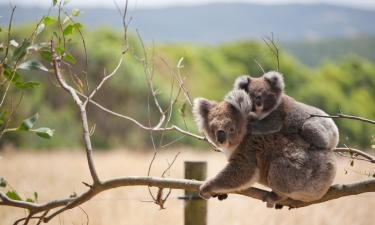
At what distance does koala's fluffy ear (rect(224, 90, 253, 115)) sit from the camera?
2662mm

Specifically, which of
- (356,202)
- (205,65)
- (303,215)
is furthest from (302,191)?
(205,65)

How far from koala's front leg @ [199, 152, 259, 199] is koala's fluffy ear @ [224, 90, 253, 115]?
234mm

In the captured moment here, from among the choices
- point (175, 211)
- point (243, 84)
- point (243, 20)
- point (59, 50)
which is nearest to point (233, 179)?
point (243, 84)

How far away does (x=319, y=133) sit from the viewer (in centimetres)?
264

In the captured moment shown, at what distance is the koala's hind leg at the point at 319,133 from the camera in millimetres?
2650

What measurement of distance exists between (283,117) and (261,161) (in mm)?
235

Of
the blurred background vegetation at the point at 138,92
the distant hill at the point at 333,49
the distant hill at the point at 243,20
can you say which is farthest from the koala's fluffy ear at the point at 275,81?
the distant hill at the point at 243,20

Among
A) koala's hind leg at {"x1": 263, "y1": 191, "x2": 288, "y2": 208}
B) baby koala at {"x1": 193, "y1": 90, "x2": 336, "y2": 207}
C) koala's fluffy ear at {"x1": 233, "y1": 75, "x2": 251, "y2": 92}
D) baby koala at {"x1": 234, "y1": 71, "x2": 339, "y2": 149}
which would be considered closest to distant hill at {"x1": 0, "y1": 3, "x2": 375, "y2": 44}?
koala's fluffy ear at {"x1": 233, "y1": 75, "x2": 251, "y2": 92}

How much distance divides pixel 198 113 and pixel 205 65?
822 inches

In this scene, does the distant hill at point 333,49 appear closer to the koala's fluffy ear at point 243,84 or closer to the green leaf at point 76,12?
the koala's fluffy ear at point 243,84

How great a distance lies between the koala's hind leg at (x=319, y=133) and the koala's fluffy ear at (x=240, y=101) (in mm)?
288

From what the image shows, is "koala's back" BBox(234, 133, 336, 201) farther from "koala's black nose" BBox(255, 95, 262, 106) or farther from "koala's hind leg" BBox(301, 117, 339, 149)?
"koala's black nose" BBox(255, 95, 262, 106)

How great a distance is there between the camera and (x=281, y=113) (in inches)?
108

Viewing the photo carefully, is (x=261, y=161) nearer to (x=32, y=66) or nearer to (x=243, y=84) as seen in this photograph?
(x=243, y=84)
